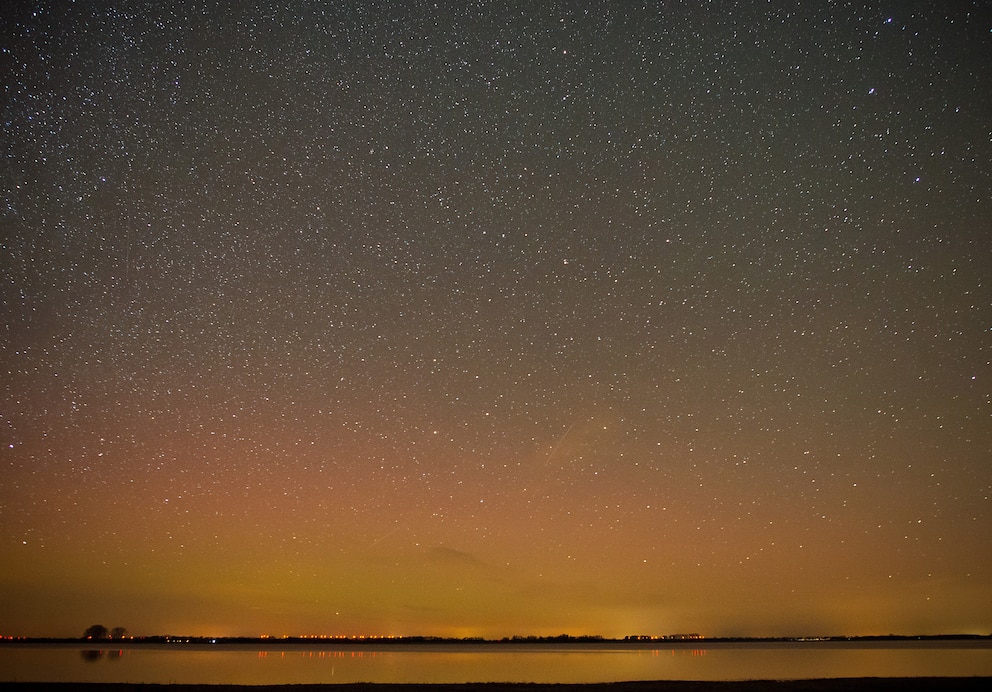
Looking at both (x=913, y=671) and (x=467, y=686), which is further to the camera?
(x=913, y=671)

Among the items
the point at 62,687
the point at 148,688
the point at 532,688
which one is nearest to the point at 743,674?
the point at 532,688

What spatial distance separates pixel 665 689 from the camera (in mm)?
19734

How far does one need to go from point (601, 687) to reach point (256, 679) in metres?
16.5

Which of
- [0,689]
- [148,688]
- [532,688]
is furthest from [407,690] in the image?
[0,689]

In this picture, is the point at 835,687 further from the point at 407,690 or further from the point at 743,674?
the point at 743,674

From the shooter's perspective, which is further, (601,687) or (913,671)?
(913,671)

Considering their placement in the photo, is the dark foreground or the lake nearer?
the dark foreground

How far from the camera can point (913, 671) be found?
29.7 meters

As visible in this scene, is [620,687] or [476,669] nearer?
[620,687]

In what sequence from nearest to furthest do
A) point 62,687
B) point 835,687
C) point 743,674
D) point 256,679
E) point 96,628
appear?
point 835,687 → point 62,687 → point 256,679 → point 743,674 → point 96,628

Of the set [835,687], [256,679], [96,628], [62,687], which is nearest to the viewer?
[835,687]

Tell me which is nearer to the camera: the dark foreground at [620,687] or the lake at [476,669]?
A: the dark foreground at [620,687]

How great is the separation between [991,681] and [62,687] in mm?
27110

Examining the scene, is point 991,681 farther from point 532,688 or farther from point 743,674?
point 743,674
